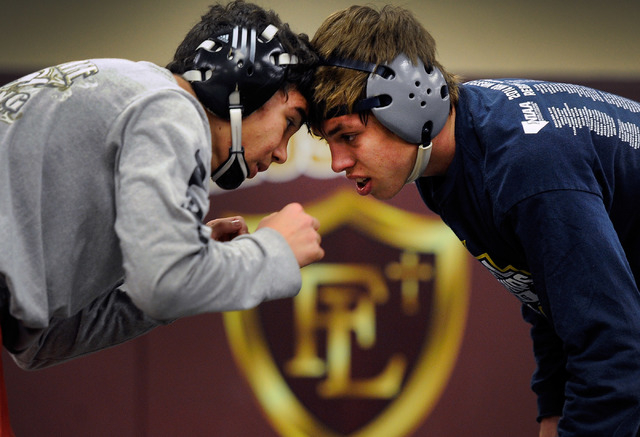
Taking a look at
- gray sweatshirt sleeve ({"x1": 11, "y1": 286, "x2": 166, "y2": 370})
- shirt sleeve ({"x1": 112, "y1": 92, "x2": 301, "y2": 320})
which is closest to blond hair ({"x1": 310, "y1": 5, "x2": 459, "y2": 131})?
shirt sleeve ({"x1": 112, "y1": 92, "x2": 301, "y2": 320})

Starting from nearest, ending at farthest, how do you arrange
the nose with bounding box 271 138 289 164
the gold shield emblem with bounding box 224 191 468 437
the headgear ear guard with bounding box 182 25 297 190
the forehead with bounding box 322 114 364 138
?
the headgear ear guard with bounding box 182 25 297 190, the nose with bounding box 271 138 289 164, the forehead with bounding box 322 114 364 138, the gold shield emblem with bounding box 224 191 468 437

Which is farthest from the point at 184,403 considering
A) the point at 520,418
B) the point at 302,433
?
the point at 520,418

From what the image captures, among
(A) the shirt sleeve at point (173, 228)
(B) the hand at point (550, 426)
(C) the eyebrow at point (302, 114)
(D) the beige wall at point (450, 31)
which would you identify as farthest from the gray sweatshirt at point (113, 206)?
(D) the beige wall at point (450, 31)

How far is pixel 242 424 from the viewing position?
3.46 metres

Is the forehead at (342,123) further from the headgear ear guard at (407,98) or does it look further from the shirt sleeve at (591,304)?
the shirt sleeve at (591,304)

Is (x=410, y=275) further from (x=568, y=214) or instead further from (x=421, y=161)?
(x=568, y=214)

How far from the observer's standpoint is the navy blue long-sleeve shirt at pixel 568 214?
4.91 feet

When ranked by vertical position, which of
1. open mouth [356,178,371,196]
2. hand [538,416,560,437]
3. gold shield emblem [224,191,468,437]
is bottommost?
gold shield emblem [224,191,468,437]

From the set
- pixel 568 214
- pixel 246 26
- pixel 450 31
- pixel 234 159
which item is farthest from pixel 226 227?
pixel 450 31

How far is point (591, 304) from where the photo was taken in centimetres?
150

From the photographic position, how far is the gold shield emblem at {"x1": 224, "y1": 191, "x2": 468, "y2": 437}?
11.3 feet

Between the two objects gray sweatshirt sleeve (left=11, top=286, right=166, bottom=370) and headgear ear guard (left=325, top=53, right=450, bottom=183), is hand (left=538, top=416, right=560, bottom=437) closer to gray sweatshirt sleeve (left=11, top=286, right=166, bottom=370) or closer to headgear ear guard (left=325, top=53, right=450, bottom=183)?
headgear ear guard (left=325, top=53, right=450, bottom=183)

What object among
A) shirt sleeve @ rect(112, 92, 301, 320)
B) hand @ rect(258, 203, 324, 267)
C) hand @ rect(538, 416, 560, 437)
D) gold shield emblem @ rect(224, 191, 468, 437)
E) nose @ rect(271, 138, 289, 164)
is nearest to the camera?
shirt sleeve @ rect(112, 92, 301, 320)

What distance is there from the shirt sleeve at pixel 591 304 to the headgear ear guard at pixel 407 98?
0.38 metres
